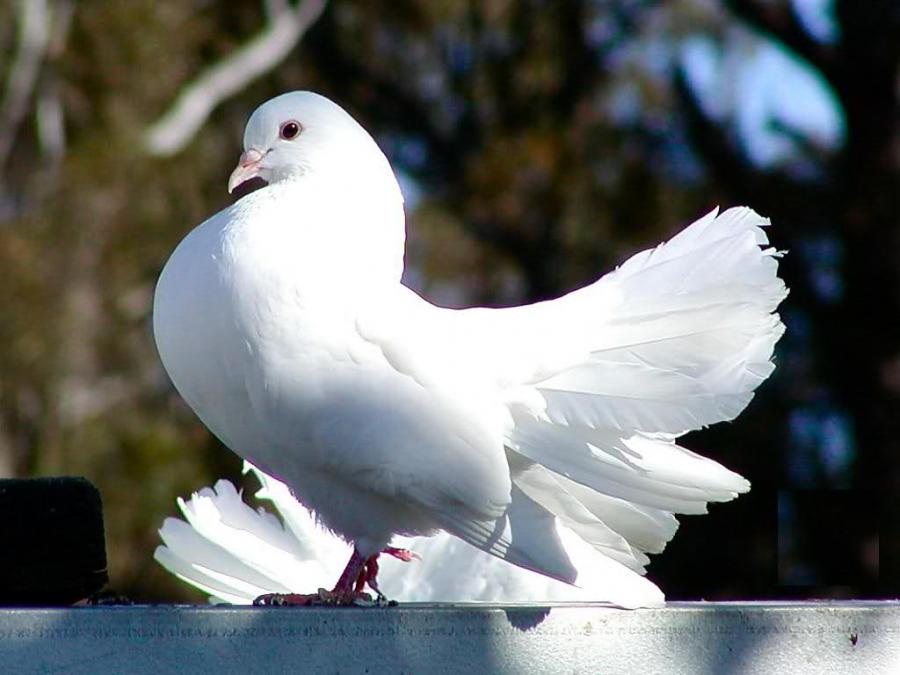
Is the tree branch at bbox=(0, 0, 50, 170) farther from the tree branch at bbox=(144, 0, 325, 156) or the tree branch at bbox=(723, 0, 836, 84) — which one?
the tree branch at bbox=(723, 0, 836, 84)

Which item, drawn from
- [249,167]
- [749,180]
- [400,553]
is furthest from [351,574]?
[749,180]

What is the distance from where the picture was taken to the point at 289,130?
3.63 meters

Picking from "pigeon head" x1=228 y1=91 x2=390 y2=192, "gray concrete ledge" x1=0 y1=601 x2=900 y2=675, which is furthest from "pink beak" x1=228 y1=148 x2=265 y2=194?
"gray concrete ledge" x1=0 y1=601 x2=900 y2=675

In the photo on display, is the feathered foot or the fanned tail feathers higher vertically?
the fanned tail feathers

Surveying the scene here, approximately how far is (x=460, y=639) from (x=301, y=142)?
1396 mm

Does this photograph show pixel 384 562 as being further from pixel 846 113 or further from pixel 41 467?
pixel 41 467

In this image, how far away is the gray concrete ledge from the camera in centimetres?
270

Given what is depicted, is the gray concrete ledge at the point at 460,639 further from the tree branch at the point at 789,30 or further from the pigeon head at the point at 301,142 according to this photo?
the tree branch at the point at 789,30

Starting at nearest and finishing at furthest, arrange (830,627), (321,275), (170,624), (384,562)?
(170,624) → (830,627) → (321,275) → (384,562)

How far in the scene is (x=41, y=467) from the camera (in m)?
12.9

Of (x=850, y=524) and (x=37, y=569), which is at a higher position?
(x=37, y=569)

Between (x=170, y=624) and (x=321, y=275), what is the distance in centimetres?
91

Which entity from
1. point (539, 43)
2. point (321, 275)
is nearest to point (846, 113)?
point (539, 43)

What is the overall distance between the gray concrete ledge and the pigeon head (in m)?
1.22
